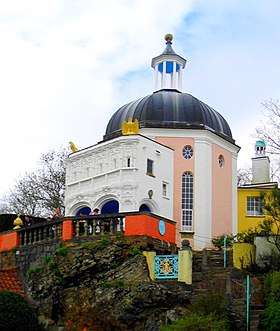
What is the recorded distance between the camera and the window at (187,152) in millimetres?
34188

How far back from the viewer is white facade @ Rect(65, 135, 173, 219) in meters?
30.8

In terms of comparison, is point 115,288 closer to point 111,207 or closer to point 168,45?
point 111,207

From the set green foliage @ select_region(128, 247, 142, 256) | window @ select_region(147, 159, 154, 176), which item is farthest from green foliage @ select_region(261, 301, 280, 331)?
window @ select_region(147, 159, 154, 176)

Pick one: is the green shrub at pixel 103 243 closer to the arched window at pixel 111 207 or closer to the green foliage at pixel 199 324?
the green foliage at pixel 199 324

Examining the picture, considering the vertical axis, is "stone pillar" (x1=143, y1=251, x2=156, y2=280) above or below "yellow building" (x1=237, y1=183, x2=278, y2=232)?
below

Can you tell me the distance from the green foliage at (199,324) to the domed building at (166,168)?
1224 centimetres

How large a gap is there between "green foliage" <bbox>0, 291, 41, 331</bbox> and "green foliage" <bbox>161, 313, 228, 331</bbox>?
14.7ft

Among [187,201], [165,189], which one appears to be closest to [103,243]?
[165,189]

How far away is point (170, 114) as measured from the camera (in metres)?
34.5

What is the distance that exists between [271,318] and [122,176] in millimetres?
12936

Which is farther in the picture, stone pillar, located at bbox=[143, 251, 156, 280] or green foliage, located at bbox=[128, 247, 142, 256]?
green foliage, located at bbox=[128, 247, 142, 256]

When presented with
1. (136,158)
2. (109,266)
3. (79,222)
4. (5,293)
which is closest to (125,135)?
(136,158)

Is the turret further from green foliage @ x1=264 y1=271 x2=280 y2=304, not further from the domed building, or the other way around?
green foliage @ x1=264 y1=271 x2=280 y2=304

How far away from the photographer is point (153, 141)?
106 ft
